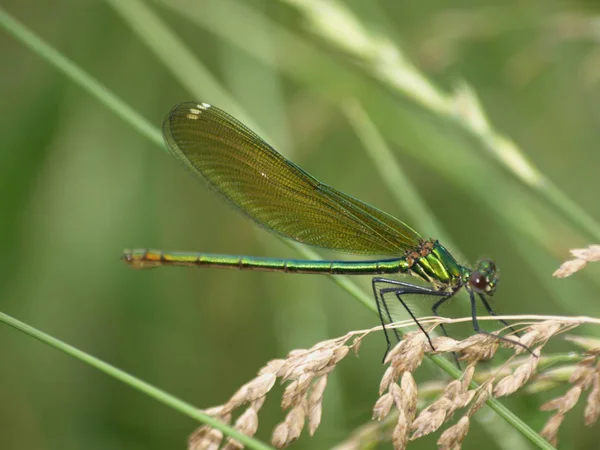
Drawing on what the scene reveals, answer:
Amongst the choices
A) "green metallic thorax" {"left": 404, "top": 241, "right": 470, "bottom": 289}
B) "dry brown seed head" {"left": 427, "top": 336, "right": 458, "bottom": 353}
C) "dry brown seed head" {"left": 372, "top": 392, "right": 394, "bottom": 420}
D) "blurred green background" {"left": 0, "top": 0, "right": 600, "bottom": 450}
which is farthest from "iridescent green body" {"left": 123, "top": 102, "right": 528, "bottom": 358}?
"dry brown seed head" {"left": 372, "top": 392, "right": 394, "bottom": 420}

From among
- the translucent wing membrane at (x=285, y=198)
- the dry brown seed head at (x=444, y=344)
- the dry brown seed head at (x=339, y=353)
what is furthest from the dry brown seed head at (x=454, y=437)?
the translucent wing membrane at (x=285, y=198)

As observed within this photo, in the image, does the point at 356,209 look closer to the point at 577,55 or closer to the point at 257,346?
the point at 257,346

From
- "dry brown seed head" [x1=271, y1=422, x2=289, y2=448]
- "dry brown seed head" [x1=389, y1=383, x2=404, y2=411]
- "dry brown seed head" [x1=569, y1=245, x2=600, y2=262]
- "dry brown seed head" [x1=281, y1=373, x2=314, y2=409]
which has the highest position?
"dry brown seed head" [x1=569, y1=245, x2=600, y2=262]

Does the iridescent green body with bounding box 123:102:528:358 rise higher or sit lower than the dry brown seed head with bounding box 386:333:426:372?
higher

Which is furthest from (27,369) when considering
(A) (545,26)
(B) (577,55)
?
(B) (577,55)

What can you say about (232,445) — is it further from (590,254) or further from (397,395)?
(590,254)

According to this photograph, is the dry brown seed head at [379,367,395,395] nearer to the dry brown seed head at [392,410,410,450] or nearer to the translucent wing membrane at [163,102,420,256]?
the dry brown seed head at [392,410,410,450]
